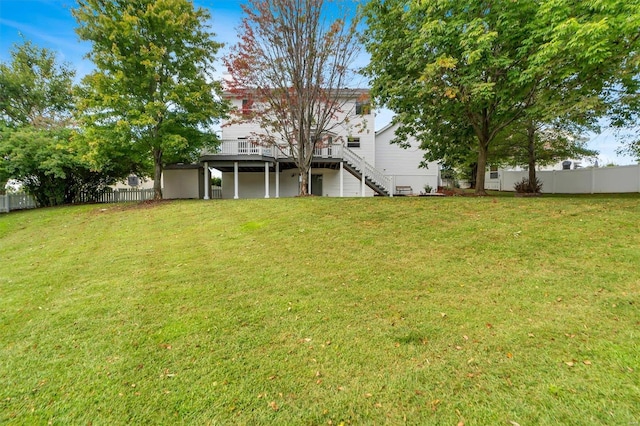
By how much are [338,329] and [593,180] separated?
1982 cm

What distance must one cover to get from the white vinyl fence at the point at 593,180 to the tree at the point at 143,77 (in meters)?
20.3

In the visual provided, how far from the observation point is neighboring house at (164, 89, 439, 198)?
16844 millimetres

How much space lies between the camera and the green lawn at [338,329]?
2232 mm

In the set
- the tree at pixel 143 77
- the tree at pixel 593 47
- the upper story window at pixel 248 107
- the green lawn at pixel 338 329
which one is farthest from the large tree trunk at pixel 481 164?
the tree at pixel 143 77

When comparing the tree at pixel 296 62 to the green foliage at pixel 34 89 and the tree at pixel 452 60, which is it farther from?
the green foliage at pixel 34 89

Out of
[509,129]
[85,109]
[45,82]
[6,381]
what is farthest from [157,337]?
[45,82]

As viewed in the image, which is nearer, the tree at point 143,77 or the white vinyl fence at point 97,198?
the tree at point 143,77

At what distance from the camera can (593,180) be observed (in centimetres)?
1620

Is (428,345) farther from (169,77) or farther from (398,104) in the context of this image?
(169,77)

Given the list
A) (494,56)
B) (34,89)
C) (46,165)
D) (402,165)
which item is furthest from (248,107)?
(34,89)

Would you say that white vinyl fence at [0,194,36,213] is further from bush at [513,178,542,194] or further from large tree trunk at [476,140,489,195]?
bush at [513,178,542,194]

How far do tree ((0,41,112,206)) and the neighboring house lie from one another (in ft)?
16.7

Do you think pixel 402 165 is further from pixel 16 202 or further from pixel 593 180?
pixel 16 202

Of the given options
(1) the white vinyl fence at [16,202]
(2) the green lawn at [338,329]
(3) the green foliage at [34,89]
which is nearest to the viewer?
(2) the green lawn at [338,329]
